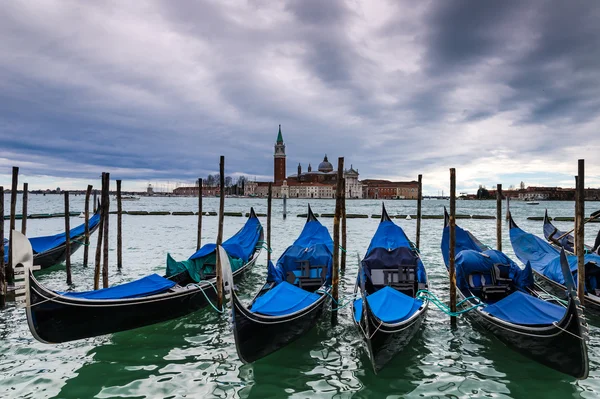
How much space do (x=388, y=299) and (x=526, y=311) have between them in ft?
4.61

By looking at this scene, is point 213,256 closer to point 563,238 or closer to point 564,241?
point 564,241

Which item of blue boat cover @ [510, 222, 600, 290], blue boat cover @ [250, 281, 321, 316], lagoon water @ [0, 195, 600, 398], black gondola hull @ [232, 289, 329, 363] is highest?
blue boat cover @ [510, 222, 600, 290]

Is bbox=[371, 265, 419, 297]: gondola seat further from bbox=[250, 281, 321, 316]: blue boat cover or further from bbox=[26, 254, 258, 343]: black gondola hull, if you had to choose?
bbox=[26, 254, 258, 343]: black gondola hull

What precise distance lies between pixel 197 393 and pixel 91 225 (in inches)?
315

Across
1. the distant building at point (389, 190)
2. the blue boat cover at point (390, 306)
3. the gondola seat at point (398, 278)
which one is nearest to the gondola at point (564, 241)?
the gondola seat at point (398, 278)

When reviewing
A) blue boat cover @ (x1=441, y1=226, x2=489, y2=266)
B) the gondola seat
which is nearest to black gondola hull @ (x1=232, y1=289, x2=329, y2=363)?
the gondola seat

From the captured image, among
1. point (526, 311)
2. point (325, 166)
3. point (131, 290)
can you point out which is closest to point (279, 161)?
point (325, 166)

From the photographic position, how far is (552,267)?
6531mm

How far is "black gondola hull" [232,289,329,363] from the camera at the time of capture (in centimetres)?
369

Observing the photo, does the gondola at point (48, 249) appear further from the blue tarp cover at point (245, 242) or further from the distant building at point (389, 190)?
the distant building at point (389, 190)

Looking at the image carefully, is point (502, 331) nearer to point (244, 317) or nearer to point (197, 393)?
point (244, 317)

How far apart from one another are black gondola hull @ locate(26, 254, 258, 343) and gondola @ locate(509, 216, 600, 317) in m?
5.02

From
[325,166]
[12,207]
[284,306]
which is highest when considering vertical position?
[325,166]

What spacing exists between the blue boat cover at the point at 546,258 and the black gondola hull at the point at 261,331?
3.53 metres
